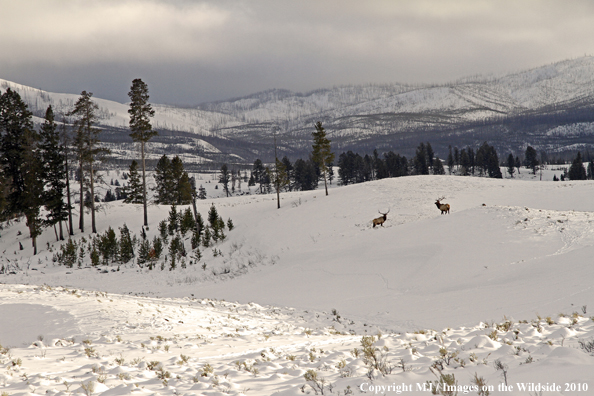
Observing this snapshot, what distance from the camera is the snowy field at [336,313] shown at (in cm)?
536

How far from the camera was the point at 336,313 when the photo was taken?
15.0 meters

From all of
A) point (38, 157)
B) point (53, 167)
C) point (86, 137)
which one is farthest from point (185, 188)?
point (38, 157)

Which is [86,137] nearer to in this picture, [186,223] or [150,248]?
[186,223]

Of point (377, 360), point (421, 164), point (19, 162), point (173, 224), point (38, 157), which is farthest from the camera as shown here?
point (421, 164)

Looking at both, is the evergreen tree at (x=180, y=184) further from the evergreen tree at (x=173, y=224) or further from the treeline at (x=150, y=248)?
the treeline at (x=150, y=248)

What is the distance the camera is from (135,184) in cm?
5403

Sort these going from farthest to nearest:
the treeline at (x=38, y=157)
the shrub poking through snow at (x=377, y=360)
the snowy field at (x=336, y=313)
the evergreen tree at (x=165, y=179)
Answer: the evergreen tree at (x=165, y=179), the treeline at (x=38, y=157), the shrub poking through snow at (x=377, y=360), the snowy field at (x=336, y=313)

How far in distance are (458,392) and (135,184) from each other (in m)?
56.5

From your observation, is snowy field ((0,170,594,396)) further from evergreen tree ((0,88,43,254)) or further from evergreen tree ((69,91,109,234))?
evergreen tree ((69,91,109,234))

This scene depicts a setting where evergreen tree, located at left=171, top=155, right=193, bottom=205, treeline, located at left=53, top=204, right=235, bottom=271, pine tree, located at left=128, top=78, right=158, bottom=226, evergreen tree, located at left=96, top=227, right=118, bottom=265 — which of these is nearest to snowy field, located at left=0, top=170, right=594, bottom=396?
treeline, located at left=53, top=204, right=235, bottom=271

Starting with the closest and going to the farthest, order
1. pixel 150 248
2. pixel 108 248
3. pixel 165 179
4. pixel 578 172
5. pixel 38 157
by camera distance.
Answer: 1. pixel 108 248
2. pixel 150 248
3. pixel 38 157
4. pixel 165 179
5. pixel 578 172

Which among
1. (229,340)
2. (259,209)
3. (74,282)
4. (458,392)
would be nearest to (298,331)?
(229,340)

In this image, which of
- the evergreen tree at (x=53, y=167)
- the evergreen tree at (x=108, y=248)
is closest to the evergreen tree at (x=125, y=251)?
the evergreen tree at (x=108, y=248)

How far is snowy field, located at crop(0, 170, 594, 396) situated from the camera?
5363 millimetres
